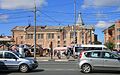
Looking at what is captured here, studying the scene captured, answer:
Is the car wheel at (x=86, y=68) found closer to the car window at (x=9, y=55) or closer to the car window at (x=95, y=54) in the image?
the car window at (x=95, y=54)

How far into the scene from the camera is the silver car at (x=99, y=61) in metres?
21.5

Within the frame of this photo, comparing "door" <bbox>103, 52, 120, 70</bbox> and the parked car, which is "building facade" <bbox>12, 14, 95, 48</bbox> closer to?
the parked car

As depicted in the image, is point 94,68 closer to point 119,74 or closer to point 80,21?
point 119,74

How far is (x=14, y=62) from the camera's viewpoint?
22422 millimetres

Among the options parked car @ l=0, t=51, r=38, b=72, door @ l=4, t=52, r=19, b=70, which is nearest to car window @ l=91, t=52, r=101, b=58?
parked car @ l=0, t=51, r=38, b=72

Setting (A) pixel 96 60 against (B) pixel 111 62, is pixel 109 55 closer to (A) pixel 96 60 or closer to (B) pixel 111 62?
(B) pixel 111 62

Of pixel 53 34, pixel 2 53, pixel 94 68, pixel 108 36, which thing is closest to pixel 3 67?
pixel 2 53

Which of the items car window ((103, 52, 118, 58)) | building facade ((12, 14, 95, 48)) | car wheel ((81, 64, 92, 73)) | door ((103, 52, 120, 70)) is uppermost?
building facade ((12, 14, 95, 48))

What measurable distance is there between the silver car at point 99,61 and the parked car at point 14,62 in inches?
139

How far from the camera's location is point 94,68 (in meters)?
22.0

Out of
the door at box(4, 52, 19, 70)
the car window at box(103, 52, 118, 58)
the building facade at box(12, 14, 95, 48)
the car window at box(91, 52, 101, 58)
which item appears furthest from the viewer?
the building facade at box(12, 14, 95, 48)

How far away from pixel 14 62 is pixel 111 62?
6334 millimetres

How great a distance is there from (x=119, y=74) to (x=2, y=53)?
25.7 feet

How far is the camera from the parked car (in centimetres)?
2241
